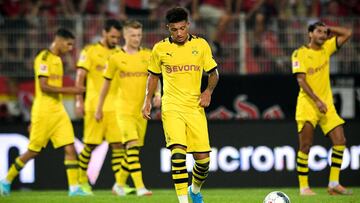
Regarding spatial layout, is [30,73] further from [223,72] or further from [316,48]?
[316,48]

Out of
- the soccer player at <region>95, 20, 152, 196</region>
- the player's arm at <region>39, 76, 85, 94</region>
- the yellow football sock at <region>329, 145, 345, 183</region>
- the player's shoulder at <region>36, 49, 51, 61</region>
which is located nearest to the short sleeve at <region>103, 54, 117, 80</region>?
the soccer player at <region>95, 20, 152, 196</region>

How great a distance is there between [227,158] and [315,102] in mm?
3592

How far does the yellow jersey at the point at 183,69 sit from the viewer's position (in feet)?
37.4

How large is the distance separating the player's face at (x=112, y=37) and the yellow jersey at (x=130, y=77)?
82 centimetres

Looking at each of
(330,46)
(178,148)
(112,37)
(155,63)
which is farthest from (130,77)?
(178,148)

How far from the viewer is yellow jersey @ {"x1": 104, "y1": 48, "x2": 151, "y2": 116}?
47.6 ft

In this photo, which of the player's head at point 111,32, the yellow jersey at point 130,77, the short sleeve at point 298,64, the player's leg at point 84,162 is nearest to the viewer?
the short sleeve at point 298,64

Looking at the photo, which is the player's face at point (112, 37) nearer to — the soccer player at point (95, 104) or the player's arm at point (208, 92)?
the soccer player at point (95, 104)

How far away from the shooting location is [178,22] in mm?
11227

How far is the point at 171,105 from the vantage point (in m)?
11.4

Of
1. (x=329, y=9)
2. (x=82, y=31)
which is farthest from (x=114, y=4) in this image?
(x=329, y=9)

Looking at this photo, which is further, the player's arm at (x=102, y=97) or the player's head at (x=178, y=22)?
the player's arm at (x=102, y=97)

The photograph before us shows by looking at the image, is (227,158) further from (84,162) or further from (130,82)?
(130,82)

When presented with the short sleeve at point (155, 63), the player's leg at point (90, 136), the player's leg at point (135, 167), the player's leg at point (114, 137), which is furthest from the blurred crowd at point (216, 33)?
the short sleeve at point (155, 63)
